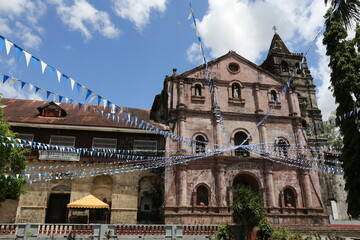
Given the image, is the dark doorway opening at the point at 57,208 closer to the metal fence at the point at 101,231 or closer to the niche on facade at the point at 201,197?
the metal fence at the point at 101,231

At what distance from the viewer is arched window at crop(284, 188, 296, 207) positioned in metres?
20.7

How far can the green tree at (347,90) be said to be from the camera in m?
12.9

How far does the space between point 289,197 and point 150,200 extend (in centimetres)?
1035

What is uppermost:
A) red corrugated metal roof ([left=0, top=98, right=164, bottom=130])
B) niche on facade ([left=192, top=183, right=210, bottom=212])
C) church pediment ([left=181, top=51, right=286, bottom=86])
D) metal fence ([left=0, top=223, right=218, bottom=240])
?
church pediment ([left=181, top=51, right=286, bottom=86])

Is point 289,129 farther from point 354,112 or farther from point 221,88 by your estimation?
point 354,112

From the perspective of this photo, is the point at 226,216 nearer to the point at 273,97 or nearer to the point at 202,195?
the point at 202,195

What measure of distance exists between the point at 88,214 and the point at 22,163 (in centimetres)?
541

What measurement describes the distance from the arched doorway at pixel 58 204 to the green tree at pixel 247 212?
11693mm

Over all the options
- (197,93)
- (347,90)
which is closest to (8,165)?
(197,93)

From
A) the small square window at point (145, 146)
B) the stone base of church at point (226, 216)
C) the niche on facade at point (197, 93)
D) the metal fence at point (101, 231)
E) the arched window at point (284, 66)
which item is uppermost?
the arched window at point (284, 66)

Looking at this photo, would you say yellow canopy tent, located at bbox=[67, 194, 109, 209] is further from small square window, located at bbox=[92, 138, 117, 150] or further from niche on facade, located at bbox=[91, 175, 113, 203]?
small square window, located at bbox=[92, 138, 117, 150]

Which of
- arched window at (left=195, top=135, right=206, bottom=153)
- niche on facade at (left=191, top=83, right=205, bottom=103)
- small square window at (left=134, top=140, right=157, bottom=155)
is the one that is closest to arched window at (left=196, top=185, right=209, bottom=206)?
arched window at (left=195, top=135, right=206, bottom=153)

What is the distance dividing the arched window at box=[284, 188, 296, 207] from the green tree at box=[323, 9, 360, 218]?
758 centimetres

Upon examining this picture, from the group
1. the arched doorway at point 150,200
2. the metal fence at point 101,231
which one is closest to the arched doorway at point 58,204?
the metal fence at point 101,231
